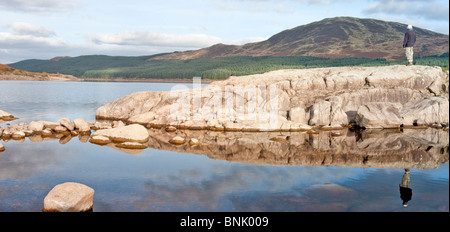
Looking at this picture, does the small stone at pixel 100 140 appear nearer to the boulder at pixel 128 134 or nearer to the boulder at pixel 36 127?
the boulder at pixel 128 134

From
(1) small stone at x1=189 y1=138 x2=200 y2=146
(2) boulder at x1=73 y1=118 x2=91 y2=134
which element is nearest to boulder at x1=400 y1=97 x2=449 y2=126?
(1) small stone at x1=189 y1=138 x2=200 y2=146

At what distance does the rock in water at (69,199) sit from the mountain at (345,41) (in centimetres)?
11496

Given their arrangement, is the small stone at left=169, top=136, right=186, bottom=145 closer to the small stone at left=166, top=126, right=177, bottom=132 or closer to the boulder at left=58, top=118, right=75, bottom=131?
the small stone at left=166, top=126, right=177, bottom=132

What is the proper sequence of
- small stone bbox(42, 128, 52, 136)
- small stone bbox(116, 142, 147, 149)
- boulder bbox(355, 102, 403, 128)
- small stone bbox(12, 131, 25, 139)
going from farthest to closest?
1. boulder bbox(355, 102, 403, 128)
2. small stone bbox(42, 128, 52, 136)
3. small stone bbox(12, 131, 25, 139)
4. small stone bbox(116, 142, 147, 149)

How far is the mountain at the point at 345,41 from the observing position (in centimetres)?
12688

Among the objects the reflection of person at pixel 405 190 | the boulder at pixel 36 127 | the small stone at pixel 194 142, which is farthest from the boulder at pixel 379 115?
the boulder at pixel 36 127

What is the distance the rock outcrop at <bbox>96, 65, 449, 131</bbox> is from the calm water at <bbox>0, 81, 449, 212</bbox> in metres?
10.8

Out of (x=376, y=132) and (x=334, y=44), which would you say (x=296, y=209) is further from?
(x=334, y=44)

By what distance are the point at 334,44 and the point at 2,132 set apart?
5425 inches

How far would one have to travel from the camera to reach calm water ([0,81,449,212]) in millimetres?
12367

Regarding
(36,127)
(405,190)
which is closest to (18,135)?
(36,127)

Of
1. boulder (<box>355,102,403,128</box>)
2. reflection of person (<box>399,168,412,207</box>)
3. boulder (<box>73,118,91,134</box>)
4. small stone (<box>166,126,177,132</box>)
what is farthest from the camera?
boulder (<box>355,102,403,128</box>)

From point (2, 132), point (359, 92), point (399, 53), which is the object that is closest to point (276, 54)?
point (399, 53)

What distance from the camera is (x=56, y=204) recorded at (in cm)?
1145
